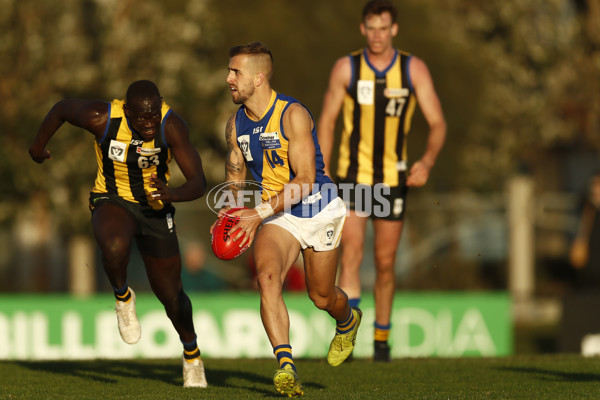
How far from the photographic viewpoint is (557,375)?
9.23 m

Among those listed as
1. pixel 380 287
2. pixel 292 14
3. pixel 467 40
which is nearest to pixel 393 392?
pixel 380 287

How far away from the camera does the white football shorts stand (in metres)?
7.94

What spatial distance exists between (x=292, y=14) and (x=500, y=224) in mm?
6777

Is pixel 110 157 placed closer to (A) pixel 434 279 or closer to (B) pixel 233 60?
(B) pixel 233 60

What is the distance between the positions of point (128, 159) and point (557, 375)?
3.96 metres

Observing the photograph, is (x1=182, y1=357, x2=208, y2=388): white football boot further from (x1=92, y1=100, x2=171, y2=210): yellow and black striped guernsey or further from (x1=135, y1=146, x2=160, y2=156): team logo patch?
(x1=135, y1=146, x2=160, y2=156): team logo patch

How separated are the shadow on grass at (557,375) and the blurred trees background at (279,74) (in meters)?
12.0

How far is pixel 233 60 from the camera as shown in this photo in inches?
308

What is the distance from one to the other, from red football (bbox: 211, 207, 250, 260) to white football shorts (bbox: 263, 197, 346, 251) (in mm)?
407

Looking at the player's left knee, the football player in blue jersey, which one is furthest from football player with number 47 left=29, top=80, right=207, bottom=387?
the player's left knee

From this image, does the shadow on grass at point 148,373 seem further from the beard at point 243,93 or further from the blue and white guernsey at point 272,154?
the beard at point 243,93

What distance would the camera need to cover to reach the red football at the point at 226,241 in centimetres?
759

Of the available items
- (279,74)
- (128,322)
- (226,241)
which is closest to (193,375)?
(128,322)

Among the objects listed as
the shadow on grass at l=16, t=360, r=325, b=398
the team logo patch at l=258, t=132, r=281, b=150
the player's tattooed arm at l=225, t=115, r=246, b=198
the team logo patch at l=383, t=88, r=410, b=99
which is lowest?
the shadow on grass at l=16, t=360, r=325, b=398
